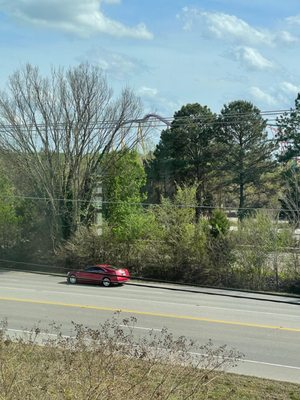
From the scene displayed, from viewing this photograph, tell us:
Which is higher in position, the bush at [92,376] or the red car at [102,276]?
the bush at [92,376]

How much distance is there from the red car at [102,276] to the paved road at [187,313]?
641mm

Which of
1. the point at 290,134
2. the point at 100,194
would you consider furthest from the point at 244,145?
the point at 100,194

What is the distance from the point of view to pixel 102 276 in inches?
1158

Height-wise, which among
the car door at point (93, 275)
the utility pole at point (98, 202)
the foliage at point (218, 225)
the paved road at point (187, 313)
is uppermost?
the utility pole at point (98, 202)

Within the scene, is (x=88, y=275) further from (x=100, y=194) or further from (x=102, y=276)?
(x=100, y=194)

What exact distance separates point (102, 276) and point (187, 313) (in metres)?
10.2

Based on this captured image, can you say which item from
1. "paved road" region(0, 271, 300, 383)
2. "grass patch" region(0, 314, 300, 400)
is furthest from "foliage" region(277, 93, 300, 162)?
"grass patch" region(0, 314, 300, 400)

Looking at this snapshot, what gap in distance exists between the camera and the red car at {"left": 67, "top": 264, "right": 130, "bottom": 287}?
1156 inches

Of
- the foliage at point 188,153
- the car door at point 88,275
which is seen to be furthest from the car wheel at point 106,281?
the foliage at point 188,153

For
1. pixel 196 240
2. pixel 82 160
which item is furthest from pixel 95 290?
pixel 82 160

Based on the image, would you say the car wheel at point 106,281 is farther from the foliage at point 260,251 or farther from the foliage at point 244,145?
the foliage at point 244,145

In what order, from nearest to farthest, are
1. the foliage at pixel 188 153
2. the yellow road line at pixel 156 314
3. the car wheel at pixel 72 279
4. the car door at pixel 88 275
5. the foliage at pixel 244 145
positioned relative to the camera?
the yellow road line at pixel 156 314 → the car door at pixel 88 275 → the car wheel at pixel 72 279 → the foliage at pixel 244 145 → the foliage at pixel 188 153

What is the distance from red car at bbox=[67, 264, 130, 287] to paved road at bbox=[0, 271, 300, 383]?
2.10 feet

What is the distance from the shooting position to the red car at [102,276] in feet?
96.4
